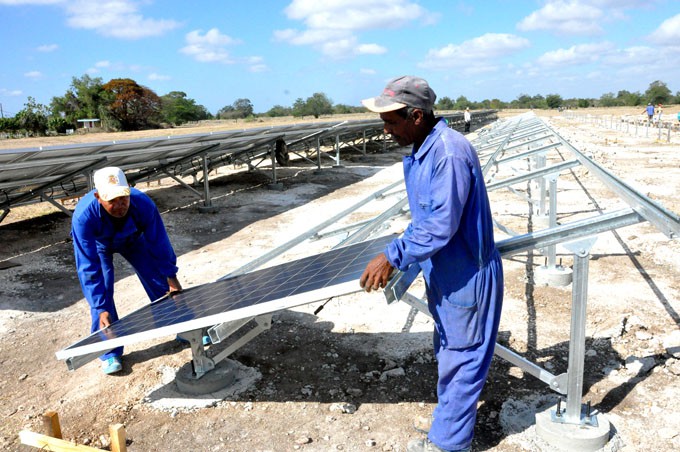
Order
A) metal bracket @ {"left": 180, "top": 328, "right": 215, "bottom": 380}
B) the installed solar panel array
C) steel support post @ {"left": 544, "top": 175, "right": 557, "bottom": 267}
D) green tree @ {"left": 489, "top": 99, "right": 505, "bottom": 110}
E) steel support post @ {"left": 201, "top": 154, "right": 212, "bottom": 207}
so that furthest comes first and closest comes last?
green tree @ {"left": 489, "top": 99, "right": 505, "bottom": 110}, steel support post @ {"left": 201, "top": 154, "right": 212, "bottom": 207}, the installed solar panel array, steel support post @ {"left": 544, "top": 175, "right": 557, "bottom": 267}, metal bracket @ {"left": 180, "top": 328, "right": 215, "bottom": 380}

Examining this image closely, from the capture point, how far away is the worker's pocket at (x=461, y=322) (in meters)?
2.54

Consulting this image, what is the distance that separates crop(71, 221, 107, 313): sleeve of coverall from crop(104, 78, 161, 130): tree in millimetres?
48135

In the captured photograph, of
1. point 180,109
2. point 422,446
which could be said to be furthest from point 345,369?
point 180,109

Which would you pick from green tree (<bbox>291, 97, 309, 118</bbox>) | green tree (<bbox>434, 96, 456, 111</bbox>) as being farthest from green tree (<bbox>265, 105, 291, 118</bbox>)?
green tree (<bbox>434, 96, 456, 111</bbox>)

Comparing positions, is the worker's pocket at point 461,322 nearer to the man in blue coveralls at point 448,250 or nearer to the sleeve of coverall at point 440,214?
the man in blue coveralls at point 448,250

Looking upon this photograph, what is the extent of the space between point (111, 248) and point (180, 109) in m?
68.3

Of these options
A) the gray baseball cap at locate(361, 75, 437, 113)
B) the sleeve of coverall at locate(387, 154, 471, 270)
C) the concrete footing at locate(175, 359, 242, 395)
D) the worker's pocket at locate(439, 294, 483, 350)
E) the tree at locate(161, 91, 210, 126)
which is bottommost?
the concrete footing at locate(175, 359, 242, 395)

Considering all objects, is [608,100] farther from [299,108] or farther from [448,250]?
[448,250]

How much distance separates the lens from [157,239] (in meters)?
4.07

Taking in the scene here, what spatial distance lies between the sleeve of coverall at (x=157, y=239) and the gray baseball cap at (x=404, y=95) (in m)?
2.24

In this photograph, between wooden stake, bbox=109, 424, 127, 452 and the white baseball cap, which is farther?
the white baseball cap

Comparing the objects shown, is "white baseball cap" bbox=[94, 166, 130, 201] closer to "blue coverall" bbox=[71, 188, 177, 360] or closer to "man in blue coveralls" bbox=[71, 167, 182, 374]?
"man in blue coveralls" bbox=[71, 167, 182, 374]

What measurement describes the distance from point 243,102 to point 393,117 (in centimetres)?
10081

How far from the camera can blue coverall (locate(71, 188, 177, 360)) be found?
375 cm
